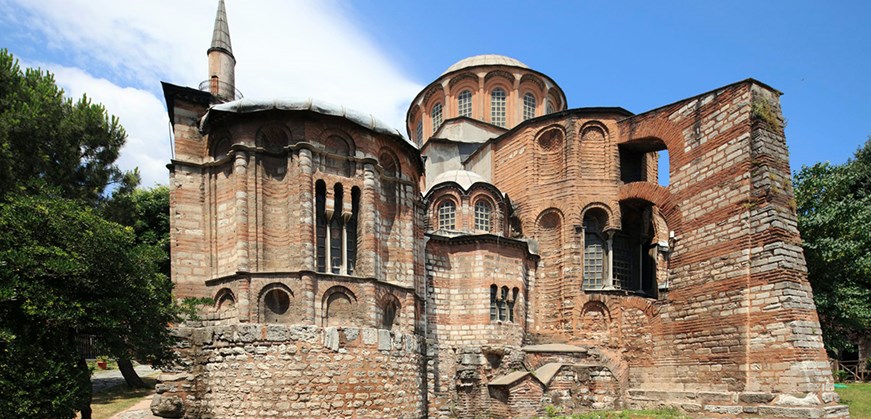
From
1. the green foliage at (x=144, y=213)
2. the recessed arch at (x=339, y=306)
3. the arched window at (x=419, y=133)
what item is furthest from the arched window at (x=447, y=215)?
the arched window at (x=419, y=133)

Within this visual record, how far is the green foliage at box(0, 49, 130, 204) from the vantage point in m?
16.3

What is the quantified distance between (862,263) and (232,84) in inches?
891

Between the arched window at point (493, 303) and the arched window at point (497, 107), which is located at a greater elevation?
the arched window at point (497, 107)

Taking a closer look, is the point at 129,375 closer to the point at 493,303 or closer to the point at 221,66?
the point at 221,66

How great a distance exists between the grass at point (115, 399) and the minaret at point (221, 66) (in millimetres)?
9125

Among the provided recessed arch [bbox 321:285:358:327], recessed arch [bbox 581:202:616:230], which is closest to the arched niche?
recessed arch [bbox 321:285:358:327]

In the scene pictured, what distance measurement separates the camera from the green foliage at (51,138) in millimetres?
16312

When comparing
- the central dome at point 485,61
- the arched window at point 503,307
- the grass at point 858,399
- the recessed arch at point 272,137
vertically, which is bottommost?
the grass at point 858,399

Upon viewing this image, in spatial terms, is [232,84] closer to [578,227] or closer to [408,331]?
[408,331]

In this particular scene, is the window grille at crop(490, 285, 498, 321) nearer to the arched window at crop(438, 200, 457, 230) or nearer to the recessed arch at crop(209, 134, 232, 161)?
the arched window at crop(438, 200, 457, 230)

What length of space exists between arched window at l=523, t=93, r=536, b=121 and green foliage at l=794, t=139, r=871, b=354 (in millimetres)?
12351

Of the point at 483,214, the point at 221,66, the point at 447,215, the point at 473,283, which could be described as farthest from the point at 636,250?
the point at 221,66

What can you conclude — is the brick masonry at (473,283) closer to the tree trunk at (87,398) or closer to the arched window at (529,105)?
the tree trunk at (87,398)

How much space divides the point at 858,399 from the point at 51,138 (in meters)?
25.9
